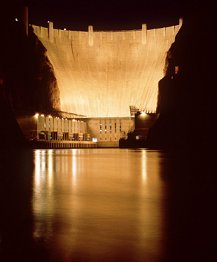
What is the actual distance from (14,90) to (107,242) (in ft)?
133

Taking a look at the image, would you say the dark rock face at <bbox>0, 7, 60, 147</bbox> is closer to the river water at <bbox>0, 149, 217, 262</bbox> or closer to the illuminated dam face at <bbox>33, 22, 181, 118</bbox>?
the illuminated dam face at <bbox>33, 22, 181, 118</bbox>

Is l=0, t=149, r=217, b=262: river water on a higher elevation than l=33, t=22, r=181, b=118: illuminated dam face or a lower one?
lower

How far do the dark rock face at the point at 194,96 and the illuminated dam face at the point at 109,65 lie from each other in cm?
2458

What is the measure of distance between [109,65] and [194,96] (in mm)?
35361

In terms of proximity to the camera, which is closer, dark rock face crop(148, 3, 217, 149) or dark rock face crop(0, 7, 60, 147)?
dark rock face crop(148, 3, 217, 149)

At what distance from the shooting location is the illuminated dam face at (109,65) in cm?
5681

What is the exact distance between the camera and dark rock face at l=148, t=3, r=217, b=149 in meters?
21.7

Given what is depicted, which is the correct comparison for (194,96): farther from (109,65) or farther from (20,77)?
(109,65)

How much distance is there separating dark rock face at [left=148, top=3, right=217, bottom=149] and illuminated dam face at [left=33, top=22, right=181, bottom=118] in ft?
80.7

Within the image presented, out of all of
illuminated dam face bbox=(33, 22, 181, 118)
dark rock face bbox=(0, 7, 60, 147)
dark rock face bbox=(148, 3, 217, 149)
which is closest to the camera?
dark rock face bbox=(148, 3, 217, 149)

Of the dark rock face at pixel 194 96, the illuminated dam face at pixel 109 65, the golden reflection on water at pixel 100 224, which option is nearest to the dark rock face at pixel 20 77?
the illuminated dam face at pixel 109 65

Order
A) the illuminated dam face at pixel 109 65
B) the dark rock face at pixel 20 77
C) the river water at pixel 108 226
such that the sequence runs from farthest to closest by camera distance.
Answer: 1. the illuminated dam face at pixel 109 65
2. the dark rock face at pixel 20 77
3. the river water at pixel 108 226

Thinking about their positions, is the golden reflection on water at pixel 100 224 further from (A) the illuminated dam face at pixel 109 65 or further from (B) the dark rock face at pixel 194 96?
(A) the illuminated dam face at pixel 109 65

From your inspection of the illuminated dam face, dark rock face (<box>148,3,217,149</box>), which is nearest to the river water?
dark rock face (<box>148,3,217,149</box>)
